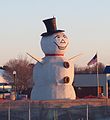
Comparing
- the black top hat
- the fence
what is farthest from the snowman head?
the fence

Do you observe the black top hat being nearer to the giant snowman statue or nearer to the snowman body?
the giant snowman statue

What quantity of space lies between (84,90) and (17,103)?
35505 mm

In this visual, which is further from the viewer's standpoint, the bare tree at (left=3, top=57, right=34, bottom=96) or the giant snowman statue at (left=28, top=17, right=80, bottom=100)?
the bare tree at (left=3, top=57, right=34, bottom=96)

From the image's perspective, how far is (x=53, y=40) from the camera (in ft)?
130

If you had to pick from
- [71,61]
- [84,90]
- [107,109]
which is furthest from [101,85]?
[107,109]

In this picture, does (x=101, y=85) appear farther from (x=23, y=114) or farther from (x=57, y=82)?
(x=23, y=114)

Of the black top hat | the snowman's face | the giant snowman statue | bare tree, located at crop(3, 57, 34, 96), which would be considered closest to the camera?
the snowman's face

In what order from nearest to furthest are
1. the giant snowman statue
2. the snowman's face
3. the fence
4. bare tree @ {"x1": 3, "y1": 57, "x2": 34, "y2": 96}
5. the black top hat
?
the fence
the snowman's face
the giant snowman statue
the black top hat
bare tree @ {"x1": 3, "y1": 57, "x2": 34, "y2": 96}

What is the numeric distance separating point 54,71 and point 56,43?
212cm

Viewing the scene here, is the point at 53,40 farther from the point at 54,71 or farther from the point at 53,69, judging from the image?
the point at 54,71

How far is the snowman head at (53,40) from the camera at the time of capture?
130 ft

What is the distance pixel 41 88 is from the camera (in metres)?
40.2

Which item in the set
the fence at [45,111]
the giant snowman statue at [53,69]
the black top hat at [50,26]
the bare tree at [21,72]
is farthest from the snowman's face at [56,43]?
the bare tree at [21,72]

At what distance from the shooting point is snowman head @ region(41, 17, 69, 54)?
39.6m
